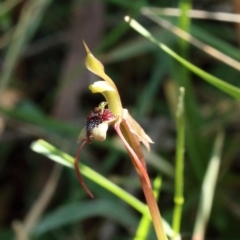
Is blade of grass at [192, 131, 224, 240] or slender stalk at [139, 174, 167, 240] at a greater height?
slender stalk at [139, 174, 167, 240]

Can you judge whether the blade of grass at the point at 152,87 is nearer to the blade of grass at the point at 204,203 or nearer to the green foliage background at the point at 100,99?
the green foliage background at the point at 100,99

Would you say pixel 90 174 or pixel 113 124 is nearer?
pixel 113 124

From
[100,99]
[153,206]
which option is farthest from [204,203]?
[100,99]

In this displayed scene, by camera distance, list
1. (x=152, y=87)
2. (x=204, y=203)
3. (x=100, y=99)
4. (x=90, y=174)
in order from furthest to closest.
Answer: (x=100, y=99), (x=152, y=87), (x=204, y=203), (x=90, y=174)

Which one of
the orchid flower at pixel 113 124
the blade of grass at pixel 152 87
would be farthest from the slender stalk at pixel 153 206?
the blade of grass at pixel 152 87

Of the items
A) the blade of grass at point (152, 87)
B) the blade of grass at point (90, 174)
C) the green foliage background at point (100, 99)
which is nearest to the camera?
the blade of grass at point (90, 174)

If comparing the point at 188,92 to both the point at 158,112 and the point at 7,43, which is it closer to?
the point at 158,112

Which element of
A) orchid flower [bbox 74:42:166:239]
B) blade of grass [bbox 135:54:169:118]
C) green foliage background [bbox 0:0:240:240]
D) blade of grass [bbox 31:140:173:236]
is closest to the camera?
orchid flower [bbox 74:42:166:239]

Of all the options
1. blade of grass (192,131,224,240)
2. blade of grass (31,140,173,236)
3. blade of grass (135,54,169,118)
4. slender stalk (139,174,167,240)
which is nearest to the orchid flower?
slender stalk (139,174,167,240)

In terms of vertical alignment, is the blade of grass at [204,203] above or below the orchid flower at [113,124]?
below

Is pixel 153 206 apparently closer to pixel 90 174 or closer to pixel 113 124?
pixel 113 124

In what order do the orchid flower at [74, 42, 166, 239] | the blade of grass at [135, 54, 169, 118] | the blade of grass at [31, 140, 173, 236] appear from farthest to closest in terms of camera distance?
the blade of grass at [135, 54, 169, 118], the blade of grass at [31, 140, 173, 236], the orchid flower at [74, 42, 166, 239]

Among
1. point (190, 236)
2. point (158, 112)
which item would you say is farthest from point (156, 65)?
point (190, 236)

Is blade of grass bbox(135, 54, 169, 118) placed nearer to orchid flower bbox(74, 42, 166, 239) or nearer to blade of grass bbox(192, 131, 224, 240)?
blade of grass bbox(192, 131, 224, 240)
